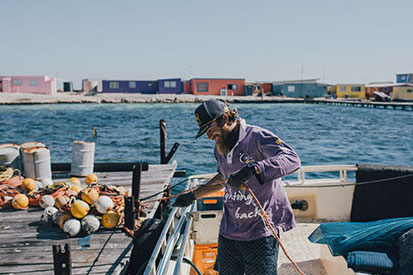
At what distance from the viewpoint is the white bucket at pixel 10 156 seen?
786 centimetres

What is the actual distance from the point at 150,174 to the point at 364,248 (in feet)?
20.4

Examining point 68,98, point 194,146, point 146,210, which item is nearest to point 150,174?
point 146,210

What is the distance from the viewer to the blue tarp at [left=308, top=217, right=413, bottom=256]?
3660 millimetres

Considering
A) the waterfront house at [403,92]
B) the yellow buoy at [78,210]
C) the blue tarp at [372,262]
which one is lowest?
the yellow buoy at [78,210]

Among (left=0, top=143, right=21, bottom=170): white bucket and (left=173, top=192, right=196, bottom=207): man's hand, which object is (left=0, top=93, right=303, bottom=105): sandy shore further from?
(left=173, top=192, right=196, bottom=207): man's hand

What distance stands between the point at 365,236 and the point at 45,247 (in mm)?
4139

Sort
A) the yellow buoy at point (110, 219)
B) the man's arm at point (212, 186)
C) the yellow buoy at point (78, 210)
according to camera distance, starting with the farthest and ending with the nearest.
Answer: the yellow buoy at point (110, 219) < the yellow buoy at point (78, 210) < the man's arm at point (212, 186)

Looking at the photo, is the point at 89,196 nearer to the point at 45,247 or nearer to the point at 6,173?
the point at 45,247

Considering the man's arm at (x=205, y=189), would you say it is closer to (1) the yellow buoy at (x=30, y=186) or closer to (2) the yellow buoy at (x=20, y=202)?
(2) the yellow buoy at (x=20, y=202)

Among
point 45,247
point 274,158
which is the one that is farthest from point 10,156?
point 274,158

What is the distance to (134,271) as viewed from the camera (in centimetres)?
511

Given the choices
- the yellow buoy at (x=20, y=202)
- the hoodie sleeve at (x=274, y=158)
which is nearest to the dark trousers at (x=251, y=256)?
the hoodie sleeve at (x=274, y=158)

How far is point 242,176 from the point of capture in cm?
256

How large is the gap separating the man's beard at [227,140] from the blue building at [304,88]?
83928mm
